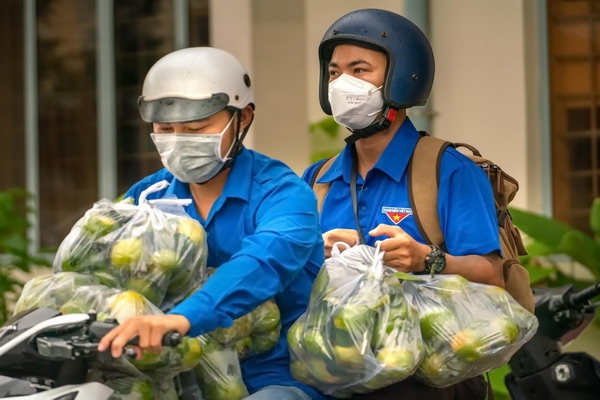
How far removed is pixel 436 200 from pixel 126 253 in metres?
0.96

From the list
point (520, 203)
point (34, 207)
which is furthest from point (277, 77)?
point (34, 207)

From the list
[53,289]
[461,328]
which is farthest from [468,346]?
[53,289]

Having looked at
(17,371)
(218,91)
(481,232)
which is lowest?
(17,371)

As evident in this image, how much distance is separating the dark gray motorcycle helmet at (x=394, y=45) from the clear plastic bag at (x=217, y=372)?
3.11 feet

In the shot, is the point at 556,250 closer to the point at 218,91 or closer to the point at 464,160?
the point at 464,160

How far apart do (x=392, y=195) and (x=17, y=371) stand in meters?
1.31

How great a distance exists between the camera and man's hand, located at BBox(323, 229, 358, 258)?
4.09m

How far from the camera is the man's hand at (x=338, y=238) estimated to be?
4.09m

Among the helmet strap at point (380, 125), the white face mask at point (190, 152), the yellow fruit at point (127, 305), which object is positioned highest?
the helmet strap at point (380, 125)

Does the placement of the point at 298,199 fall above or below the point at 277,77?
below

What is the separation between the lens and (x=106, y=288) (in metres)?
3.52

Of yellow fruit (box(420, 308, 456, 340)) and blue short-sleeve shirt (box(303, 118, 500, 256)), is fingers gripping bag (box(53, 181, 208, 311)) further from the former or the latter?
blue short-sleeve shirt (box(303, 118, 500, 256))

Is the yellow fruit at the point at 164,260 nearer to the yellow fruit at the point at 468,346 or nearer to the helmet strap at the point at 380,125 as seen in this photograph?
the yellow fruit at the point at 468,346

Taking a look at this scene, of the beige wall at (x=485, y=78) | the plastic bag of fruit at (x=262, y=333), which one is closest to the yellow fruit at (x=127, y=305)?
the plastic bag of fruit at (x=262, y=333)
